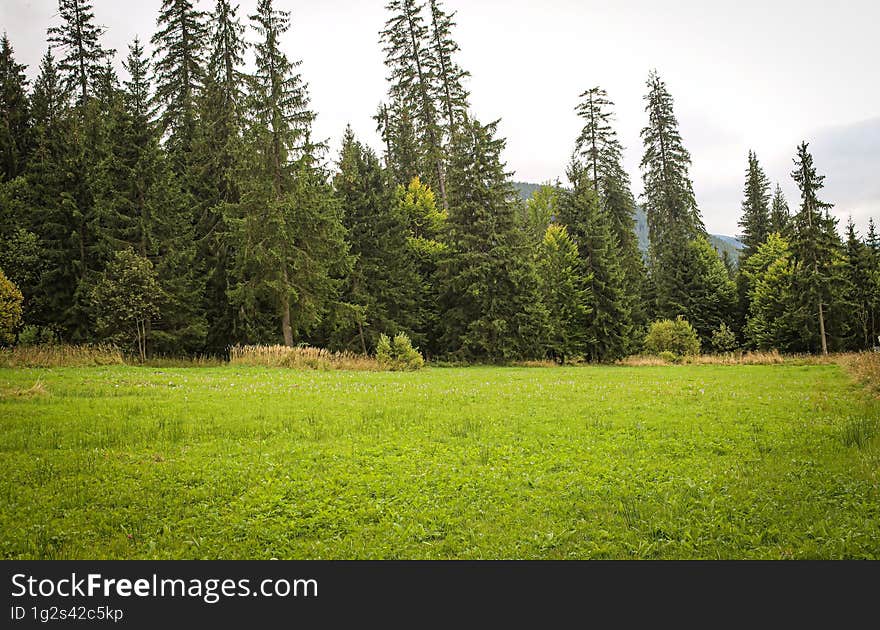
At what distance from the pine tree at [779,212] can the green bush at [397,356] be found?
136 ft

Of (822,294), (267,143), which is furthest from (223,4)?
(822,294)

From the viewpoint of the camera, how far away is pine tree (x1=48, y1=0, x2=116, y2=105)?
35219 millimetres

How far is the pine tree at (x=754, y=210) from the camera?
5572 centimetres

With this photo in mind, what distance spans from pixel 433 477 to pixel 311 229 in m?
25.5

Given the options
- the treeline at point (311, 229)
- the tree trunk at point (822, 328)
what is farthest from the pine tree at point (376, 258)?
the tree trunk at point (822, 328)

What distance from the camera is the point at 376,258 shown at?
3762cm

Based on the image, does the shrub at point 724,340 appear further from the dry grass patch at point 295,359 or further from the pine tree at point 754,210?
the dry grass patch at point 295,359

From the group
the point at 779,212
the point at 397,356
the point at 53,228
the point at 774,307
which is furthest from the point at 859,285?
the point at 53,228

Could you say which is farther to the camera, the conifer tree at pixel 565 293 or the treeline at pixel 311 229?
the conifer tree at pixel 565 293

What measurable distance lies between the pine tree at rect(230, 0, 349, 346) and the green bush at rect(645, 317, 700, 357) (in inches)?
934

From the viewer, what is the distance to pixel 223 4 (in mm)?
33000

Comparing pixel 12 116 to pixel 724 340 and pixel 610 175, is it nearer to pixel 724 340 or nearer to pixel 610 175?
pixel 610 175
